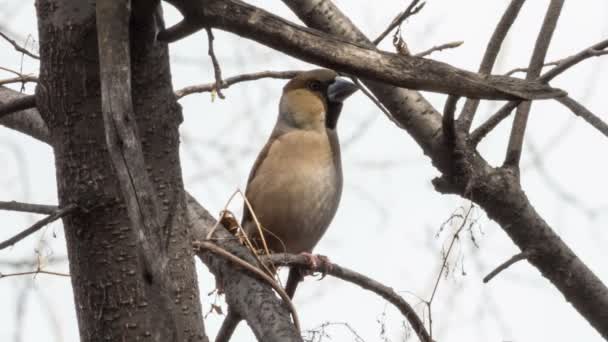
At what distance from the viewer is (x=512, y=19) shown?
2965 millimetres

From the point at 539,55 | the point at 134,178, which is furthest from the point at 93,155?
the point at 539,55

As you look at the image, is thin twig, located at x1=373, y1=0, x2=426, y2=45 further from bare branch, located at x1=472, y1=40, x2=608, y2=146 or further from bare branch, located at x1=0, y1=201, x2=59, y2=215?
bare branch, located at x1=0, y1=201, x2=59, y2=215

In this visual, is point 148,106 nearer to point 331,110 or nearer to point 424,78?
point 424,78

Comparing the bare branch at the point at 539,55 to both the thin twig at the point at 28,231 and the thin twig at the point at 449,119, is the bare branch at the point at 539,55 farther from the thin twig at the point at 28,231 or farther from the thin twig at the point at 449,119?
the thin twig at the point at 28,231

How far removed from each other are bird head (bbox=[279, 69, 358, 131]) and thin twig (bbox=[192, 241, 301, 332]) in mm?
2166

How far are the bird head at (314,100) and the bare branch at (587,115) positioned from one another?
1903mm

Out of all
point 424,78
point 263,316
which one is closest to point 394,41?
point 263,316

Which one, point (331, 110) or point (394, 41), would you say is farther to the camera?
point (331, 110)

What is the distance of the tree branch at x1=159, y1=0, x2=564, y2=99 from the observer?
1.89 m

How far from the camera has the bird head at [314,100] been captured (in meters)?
5.08

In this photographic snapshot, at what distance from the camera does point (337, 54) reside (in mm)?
1894

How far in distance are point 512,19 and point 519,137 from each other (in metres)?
0.41

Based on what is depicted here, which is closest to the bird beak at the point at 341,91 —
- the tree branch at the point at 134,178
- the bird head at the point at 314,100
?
the bird head at the point at 314,100

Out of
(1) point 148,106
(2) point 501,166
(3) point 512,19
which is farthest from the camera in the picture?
(2) point 501,166
